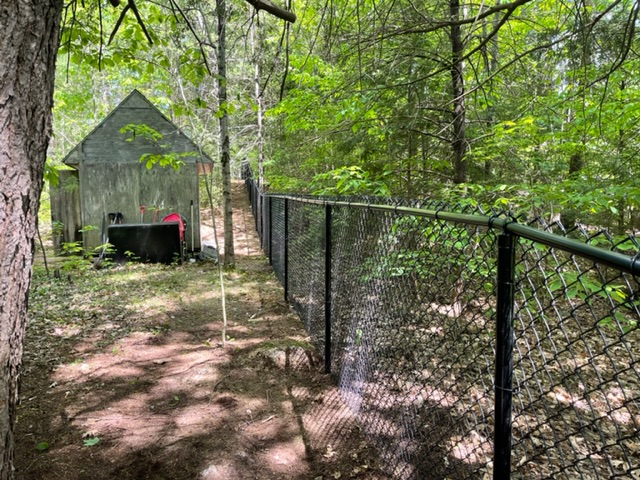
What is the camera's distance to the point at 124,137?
1312 cm

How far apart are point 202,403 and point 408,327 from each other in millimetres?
1940

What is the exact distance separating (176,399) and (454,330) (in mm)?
2598

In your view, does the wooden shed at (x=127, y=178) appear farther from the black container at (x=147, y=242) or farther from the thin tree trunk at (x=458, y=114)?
the thin tree trunk at (x=458, y=114)

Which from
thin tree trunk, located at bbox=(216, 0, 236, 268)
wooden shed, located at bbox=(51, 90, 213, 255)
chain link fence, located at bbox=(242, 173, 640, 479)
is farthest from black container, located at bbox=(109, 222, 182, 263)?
chain link fence, located at bbox=(242, 173, 640, 479)

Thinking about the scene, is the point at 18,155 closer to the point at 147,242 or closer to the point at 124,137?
the point at 147,242

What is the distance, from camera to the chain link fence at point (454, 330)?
1.47 meters

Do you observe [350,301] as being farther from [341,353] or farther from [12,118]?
[12,118]

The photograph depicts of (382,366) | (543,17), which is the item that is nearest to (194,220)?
(543,17)

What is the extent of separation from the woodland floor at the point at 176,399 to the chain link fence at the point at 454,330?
1.20ft

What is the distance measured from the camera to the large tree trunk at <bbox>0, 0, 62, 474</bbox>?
169 centimetres

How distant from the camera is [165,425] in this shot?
326 centimetres

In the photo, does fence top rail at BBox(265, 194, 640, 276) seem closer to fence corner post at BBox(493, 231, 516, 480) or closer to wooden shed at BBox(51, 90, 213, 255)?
fence corner post at BBox(493, 231, 516, 480)

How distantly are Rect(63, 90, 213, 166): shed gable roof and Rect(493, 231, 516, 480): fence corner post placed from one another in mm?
12630

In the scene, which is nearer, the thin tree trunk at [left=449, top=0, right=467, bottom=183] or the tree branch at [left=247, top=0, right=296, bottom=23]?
the tree branch at [left=247, top=0, right=296, bottom=23]
